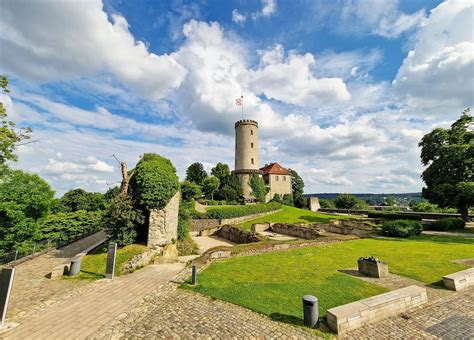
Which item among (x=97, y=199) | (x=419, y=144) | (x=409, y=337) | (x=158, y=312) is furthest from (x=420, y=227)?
(x=97, y=199)

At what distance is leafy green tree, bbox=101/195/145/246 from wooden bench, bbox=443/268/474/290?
14.4 metres

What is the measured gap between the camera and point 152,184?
13.6m

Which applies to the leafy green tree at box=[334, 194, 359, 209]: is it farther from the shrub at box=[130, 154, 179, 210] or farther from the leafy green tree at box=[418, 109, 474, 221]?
the shrub at box=[130, 154, 179, 210]

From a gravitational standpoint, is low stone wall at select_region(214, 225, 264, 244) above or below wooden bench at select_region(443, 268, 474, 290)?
below

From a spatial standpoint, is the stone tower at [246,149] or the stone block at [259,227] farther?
the stone tower at [246,149]

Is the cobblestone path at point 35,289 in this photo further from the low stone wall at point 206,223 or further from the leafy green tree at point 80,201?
the leafy green tree at point 80,201

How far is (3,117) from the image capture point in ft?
44.0

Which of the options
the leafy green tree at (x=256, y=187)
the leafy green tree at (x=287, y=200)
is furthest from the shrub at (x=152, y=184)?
the leafy green tree at (x=287, y=200)

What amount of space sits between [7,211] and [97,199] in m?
30.1

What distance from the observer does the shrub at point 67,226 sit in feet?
74.8

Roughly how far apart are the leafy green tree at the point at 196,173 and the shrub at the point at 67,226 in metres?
26.0

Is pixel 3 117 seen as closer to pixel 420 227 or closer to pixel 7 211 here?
pixel 7 211

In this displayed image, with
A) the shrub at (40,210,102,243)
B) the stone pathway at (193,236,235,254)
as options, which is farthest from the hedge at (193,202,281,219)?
the shrub at (40,210,102,243)

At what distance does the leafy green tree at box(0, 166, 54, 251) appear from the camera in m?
16.2
